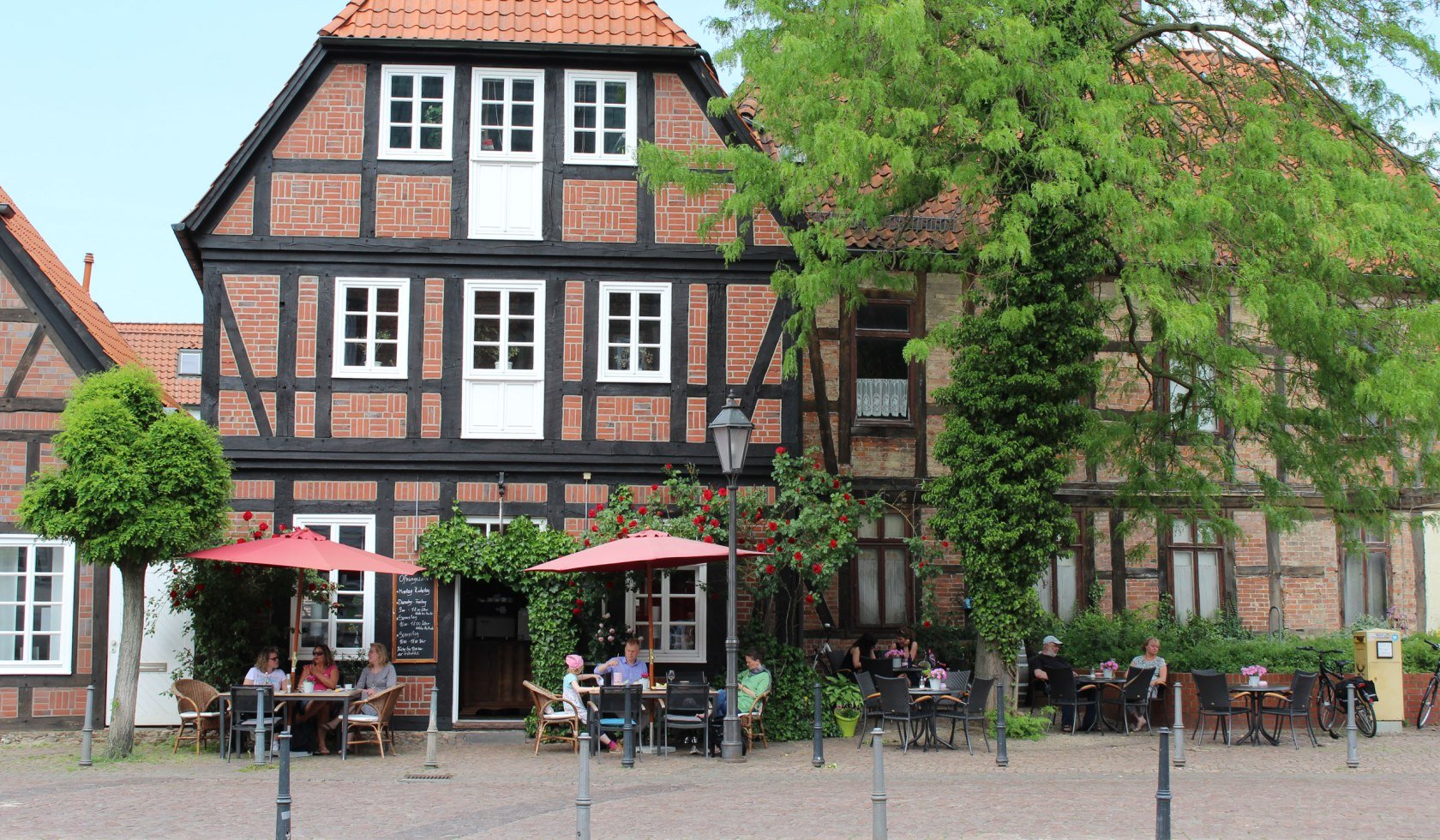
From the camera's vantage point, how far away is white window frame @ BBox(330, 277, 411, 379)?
18.2 meters

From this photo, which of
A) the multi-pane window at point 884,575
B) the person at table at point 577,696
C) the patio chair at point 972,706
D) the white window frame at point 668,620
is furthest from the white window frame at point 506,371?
the patio chair at point 972,706

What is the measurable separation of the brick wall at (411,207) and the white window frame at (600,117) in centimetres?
174

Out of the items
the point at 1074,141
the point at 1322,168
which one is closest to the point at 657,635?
the point at 1074,141

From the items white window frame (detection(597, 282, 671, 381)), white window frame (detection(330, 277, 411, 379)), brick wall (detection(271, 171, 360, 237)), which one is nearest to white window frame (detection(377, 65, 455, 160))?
brick wall (detection(271, 171, 360, 237))

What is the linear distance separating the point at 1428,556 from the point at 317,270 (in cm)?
1801

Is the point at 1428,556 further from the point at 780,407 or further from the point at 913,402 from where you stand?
the point at 780,407

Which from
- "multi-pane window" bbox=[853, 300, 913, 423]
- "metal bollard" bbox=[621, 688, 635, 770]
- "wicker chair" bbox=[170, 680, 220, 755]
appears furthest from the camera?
"multi-pane window" bbox=[853, 300, 913, 423]

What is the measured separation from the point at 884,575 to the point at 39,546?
456 inches

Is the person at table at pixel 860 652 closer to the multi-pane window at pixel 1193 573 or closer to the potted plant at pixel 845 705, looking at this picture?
the potted plant at pixel 845 705

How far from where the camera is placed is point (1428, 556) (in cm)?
2367

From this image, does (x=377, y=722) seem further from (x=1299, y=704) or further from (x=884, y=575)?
(x=1299, y=704)

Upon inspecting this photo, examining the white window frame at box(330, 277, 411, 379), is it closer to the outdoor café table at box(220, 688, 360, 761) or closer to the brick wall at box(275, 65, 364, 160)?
the brick wall at box(275, 65, 364, 160)

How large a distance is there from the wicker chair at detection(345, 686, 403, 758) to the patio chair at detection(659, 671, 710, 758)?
8.69ft

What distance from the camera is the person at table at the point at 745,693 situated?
52.7ft
